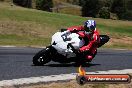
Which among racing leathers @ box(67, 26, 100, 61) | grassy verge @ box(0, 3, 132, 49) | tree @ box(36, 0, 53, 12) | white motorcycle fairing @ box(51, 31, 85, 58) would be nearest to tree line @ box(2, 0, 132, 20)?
tree @ box(36, 0, 53, 12)

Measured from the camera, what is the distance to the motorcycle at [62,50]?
1380cm

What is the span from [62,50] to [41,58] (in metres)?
0.73

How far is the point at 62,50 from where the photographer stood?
45.4ft

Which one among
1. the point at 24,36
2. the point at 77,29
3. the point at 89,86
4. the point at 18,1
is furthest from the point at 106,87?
the point at 18,1

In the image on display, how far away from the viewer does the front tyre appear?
13.6m

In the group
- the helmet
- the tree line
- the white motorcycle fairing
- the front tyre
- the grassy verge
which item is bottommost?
the tree line

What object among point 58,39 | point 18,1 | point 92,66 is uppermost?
point 58,39

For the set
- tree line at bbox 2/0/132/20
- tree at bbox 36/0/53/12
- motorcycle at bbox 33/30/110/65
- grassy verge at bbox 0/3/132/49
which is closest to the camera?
motorcycle at bbox 33/30/110/65

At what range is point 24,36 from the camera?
131ft

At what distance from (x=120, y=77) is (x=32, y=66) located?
4.75m

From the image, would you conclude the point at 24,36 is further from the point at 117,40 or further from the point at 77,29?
the point at 77,29

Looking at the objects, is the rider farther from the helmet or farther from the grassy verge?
the grassy verge

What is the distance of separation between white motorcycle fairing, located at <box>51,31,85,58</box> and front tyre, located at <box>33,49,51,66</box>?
0.39 meters

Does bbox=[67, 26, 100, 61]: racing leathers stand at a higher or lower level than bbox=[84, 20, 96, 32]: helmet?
lower
